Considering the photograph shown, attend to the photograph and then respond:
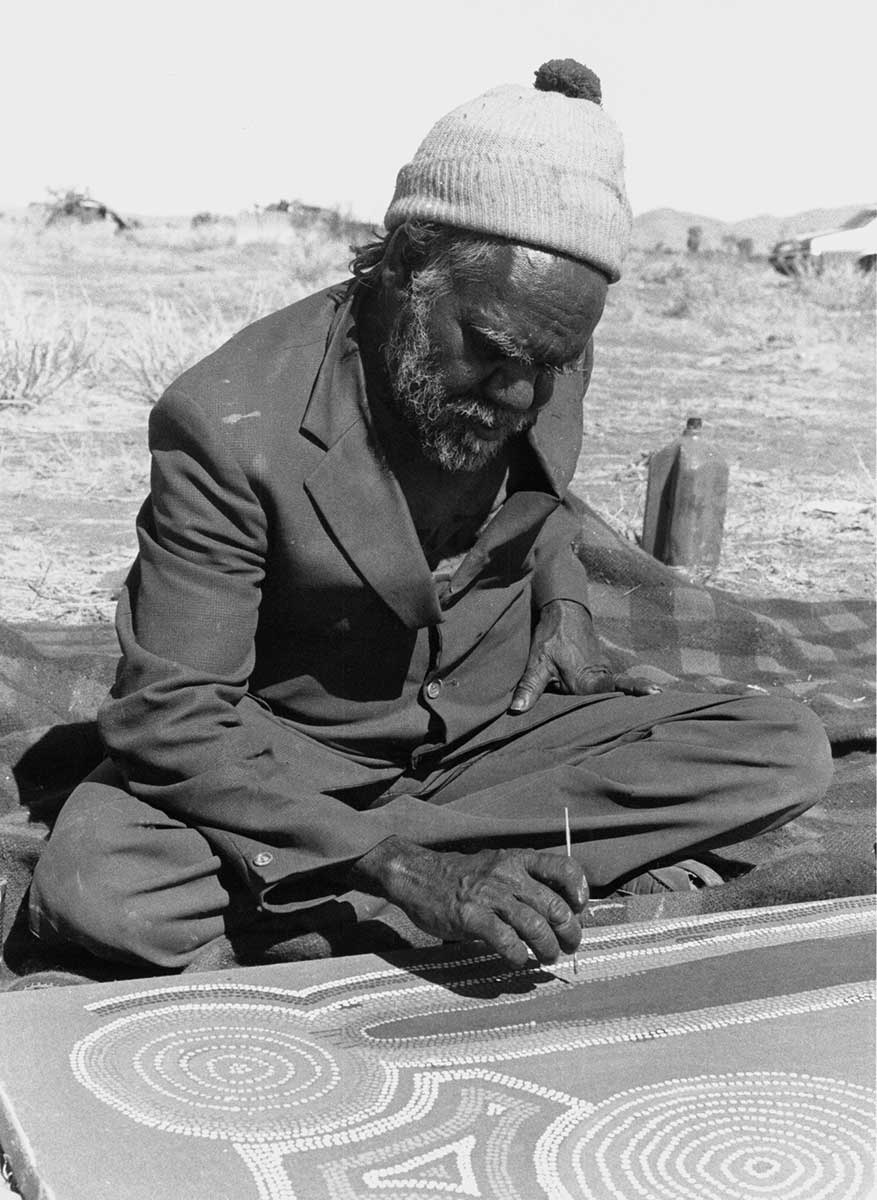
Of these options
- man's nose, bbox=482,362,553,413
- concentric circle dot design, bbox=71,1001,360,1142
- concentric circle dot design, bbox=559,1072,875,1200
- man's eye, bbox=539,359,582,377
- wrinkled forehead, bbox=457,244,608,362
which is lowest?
concentric circle dot design, bbox=71,1001,360,1142

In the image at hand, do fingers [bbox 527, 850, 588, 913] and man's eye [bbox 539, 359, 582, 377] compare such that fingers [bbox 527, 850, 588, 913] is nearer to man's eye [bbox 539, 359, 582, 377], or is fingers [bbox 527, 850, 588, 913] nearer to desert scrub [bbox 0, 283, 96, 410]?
man's eye [bbox 539, 359, 582, 377]

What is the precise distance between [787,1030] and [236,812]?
103 cm

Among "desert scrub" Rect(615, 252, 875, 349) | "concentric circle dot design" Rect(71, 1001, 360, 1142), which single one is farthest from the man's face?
"desert scrub" Rect(615, 252, 875, 349)

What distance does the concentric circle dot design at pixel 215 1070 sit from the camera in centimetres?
235

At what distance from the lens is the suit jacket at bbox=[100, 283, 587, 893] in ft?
9.78

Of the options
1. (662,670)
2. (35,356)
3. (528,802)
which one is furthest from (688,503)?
(35,356)

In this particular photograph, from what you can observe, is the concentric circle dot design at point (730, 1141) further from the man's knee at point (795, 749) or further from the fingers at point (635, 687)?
the fingers at point (635, 687)

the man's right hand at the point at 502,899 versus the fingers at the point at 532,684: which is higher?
the fingers at the point at 532,684

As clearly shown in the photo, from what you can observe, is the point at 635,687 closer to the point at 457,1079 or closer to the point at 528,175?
the point at 528,175

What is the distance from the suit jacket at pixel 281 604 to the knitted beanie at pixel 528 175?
0.37 metres

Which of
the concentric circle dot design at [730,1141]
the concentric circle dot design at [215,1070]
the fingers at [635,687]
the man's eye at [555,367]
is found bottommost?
the concentric circle dot design at [215,1070]

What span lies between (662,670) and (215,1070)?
2.62m

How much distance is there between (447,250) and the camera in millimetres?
2969

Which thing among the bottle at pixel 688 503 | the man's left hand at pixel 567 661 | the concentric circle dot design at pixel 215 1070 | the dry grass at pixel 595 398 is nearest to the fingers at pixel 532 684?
the man's left hand at pixel 567 661
